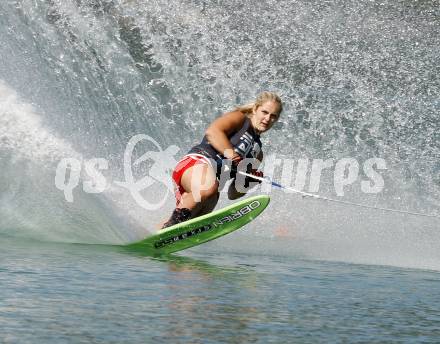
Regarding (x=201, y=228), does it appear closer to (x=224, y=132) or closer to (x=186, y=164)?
(x=186, y=164)

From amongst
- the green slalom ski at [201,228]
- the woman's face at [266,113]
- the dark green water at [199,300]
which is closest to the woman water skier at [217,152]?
the woman's face at [266,113]

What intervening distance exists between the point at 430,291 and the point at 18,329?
3147 mm

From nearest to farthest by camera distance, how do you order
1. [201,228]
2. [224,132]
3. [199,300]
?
[199,300]
[224,132]
[201,228]

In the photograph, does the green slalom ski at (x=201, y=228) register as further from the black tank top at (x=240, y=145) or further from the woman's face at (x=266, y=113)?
the woman's face at (x=266, y=113)

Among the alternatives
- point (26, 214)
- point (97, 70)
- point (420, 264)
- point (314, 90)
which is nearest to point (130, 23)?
point (97, 70)

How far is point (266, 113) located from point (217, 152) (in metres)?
0.53

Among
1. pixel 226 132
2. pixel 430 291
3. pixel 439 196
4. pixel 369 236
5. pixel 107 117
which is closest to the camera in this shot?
pixel 430 291

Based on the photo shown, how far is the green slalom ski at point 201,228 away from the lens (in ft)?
26.3

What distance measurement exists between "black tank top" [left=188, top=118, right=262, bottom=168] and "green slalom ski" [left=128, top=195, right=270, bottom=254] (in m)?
0.40

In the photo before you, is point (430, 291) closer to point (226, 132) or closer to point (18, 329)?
point (226, 132)

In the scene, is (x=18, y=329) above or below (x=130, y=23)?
below

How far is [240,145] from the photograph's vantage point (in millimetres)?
8109

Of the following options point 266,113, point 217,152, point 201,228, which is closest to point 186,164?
point 217,152

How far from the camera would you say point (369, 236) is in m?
10.2
